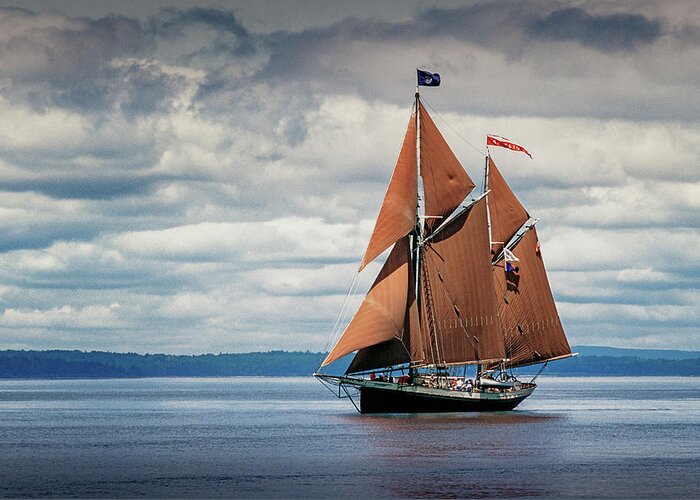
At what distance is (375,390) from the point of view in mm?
113312

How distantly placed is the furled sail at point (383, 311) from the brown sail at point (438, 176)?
4.25m

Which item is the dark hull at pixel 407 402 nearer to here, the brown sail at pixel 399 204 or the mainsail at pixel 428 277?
the mainsail at pixel 428 277

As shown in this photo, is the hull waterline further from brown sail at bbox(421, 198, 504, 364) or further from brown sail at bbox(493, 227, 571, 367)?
brown sail at bbox(493, 227, 571, 367)

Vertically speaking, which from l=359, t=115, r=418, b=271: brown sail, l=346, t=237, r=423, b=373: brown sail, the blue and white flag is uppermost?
the blue and white flag

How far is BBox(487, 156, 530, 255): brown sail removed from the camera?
4975 inches

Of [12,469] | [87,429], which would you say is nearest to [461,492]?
[12,469]

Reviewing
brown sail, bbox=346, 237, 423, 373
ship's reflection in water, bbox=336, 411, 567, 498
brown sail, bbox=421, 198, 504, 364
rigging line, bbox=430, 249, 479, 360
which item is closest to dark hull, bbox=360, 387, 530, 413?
ship's reflection in water, bbox=336, 411, 567, 498

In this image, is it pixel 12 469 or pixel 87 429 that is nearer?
pixel 12 469

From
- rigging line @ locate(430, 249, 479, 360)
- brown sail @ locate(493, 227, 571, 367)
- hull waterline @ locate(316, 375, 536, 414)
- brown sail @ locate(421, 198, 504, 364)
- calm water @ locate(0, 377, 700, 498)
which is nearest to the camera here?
calm water @ locate(0, 377, 700, 498)

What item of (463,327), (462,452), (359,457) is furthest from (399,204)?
(359,457)

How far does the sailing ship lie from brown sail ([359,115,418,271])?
8 centimetres

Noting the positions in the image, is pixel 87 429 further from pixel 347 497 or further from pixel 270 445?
pixel 347 497

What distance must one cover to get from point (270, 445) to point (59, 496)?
3061 centimetres

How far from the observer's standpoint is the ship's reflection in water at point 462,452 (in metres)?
67.6
